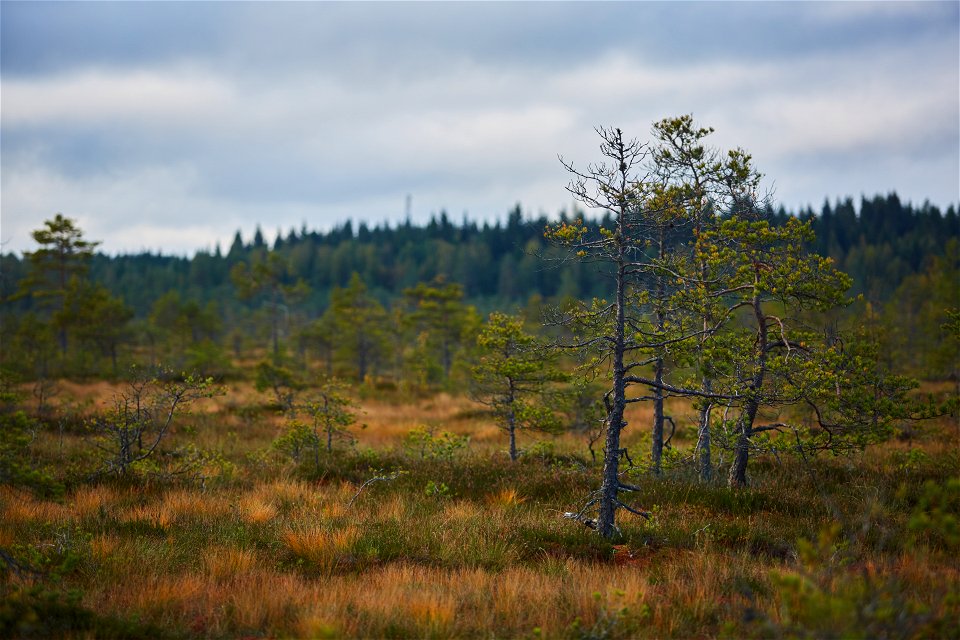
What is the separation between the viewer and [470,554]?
19.7 ft

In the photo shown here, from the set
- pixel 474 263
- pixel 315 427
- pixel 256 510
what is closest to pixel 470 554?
pixel 256 510

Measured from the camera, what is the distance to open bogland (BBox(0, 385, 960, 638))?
14.0 feet

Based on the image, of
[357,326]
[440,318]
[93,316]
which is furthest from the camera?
[440,318]

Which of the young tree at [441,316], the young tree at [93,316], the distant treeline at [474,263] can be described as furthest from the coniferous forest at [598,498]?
the distant treeline at [474,263]

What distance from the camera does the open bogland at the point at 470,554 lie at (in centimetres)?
426

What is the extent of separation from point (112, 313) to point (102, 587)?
31725mm

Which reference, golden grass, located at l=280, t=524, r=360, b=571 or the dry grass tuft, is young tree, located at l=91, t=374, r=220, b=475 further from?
the dry grass tuft

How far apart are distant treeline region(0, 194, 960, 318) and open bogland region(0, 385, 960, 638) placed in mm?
65711

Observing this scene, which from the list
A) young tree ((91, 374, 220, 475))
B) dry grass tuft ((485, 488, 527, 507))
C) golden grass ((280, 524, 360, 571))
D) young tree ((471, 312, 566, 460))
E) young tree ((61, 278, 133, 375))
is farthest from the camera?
young tree ((61, 278, 133, 375))

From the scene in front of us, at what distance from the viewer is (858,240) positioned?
103375mm

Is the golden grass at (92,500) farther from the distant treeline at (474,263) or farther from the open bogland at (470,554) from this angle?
the distant treeline at (474,263)

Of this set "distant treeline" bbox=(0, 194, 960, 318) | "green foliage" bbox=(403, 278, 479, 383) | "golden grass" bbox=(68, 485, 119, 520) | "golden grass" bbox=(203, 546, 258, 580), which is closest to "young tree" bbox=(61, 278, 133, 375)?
"green foliage" bbox=(403, 278, 479, 383)

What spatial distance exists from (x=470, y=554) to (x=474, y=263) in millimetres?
91060

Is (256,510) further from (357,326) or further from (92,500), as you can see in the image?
(357,326)
